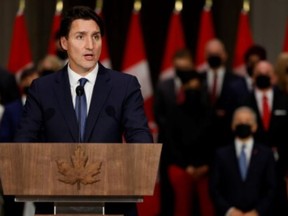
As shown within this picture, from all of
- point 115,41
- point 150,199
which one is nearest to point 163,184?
point 150,199

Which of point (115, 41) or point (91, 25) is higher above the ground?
point (115, 41)

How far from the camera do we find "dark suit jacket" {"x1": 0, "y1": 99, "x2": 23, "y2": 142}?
867cm

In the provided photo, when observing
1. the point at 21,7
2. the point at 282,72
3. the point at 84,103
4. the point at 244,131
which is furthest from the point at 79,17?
the point at 21,7

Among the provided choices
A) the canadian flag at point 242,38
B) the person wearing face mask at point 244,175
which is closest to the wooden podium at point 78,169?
the person wearing face mask at point 244,175

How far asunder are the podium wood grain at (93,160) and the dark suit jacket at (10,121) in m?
4.62

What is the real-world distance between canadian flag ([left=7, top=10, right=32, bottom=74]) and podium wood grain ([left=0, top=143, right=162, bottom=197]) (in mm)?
7697

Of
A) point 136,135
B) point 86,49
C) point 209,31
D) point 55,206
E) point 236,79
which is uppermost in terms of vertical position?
point 209,31

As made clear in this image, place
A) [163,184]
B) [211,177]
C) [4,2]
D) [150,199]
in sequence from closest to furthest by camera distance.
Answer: [211,177]
[163,184]
[150,199]
[4,2]

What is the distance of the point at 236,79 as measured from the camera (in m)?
9.85

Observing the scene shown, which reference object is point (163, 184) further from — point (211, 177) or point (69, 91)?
point (69, 91)

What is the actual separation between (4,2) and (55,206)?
8.89m

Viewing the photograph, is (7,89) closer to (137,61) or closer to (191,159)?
(191,159)

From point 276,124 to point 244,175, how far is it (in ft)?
2.73

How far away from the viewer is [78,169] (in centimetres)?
408
